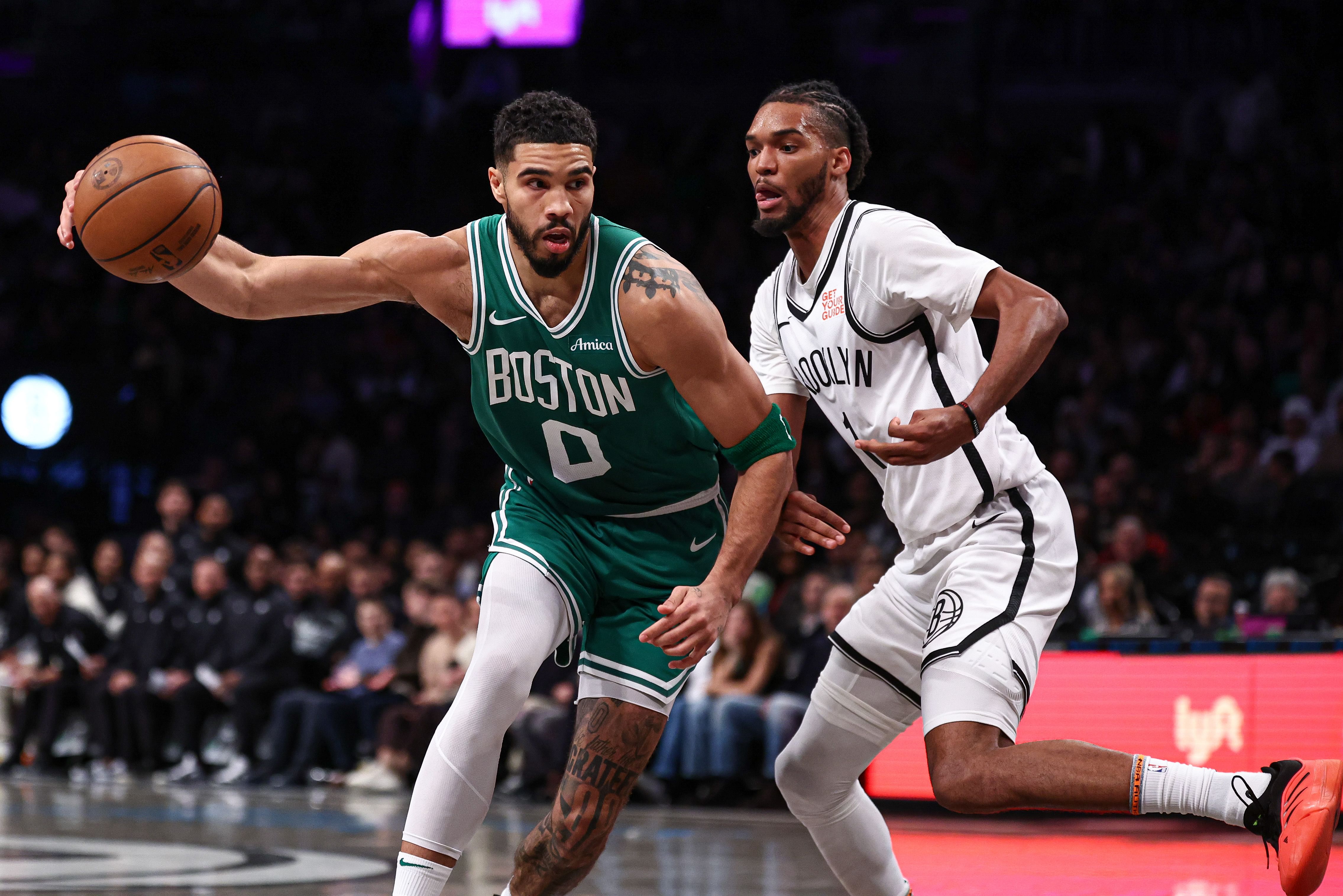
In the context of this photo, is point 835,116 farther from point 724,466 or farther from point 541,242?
point 724,466

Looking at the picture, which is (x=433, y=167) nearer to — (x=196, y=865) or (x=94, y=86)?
(x=94, y=86)

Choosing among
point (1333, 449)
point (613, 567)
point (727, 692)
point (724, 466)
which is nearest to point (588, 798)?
point (613, 567)

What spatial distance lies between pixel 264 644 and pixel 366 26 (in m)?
11.4

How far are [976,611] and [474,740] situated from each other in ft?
4.46

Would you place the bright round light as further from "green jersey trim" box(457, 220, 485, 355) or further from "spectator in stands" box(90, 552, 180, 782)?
"green jersey trim" box(457, 220, 485, 355)

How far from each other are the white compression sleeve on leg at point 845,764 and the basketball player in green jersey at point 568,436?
1.44 feet

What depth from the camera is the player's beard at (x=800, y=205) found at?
439cm

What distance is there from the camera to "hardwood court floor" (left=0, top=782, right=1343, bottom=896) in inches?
245

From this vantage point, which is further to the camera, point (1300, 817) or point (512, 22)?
point (512, 22)

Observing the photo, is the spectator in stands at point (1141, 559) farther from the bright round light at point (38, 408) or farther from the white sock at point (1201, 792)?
the bright round light at point (38, 408)

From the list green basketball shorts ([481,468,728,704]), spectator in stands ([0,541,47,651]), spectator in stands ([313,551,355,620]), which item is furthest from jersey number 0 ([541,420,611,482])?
spectator in stands ([0,541,47,651])

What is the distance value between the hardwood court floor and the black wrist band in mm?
2832

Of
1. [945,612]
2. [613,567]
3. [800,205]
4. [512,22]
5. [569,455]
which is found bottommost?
[945,612]

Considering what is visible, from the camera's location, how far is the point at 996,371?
393 centimetres
